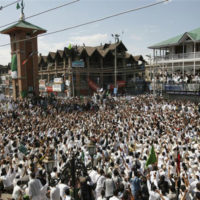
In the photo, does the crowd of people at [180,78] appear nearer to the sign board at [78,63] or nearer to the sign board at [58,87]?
the sign board at [78,63]

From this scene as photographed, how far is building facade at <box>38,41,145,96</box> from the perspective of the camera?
3831cm

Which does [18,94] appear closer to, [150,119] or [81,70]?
[81,70]

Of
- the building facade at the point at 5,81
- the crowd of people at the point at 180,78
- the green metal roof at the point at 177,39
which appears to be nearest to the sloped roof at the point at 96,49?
the green metal roof at the point at 177,39

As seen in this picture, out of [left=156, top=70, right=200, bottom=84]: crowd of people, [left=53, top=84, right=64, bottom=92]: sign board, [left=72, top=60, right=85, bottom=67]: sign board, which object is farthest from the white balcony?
[left=53, top=84, right=64, bottom=92]: sign board

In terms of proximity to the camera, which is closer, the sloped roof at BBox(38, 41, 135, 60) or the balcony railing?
the balcony railing

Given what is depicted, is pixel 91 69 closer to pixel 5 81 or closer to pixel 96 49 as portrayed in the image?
pixel 96 49

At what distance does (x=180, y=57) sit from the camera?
2975 cm

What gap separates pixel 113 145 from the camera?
10.9 m

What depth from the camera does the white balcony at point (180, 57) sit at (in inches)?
1097

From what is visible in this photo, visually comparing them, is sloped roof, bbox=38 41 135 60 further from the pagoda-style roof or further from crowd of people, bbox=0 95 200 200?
crowd of people, bbox=0 95 200 200

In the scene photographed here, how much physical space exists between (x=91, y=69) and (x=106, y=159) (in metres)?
32.5

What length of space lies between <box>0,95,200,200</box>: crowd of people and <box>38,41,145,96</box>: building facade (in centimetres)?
1890

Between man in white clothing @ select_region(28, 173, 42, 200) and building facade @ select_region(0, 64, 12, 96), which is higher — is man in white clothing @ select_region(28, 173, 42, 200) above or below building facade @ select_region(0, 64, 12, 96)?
below

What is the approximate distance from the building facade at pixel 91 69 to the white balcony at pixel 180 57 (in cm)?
862
